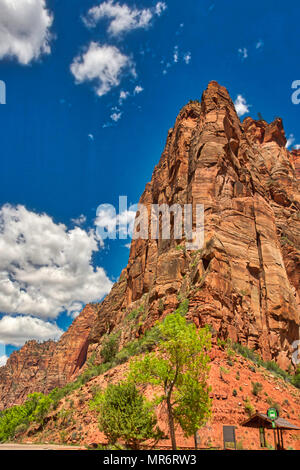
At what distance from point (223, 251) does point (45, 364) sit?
130 meters

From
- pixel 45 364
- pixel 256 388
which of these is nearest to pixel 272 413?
pixel 256 388

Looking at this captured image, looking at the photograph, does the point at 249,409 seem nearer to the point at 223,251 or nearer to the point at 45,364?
the point at 223,251

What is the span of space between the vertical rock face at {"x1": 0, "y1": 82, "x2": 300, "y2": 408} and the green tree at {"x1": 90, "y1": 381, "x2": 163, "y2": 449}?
9981 mm

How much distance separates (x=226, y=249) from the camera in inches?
1403

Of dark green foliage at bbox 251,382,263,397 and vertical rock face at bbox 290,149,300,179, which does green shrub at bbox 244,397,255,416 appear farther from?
vertical rock face at bbox 290,149,300,179

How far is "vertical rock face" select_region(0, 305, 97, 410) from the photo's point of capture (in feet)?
381

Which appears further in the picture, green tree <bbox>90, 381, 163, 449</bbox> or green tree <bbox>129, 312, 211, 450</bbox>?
green tree <bbox>90, 381, 163, 449</bbox>

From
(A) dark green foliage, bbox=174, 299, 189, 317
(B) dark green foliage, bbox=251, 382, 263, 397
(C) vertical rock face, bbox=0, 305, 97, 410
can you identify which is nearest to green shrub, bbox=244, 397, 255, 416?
(B) dark green foliage, bbox=251, 382, 263, 397

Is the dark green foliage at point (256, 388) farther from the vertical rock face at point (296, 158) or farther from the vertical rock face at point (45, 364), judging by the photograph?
the vertical rock face at point (296, 158)

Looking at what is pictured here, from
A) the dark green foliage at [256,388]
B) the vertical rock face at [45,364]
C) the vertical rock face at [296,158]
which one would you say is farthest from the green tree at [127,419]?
the vertical rock face at [296,158]

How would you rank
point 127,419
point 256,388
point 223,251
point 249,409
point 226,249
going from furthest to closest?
point 226,249 → point 223,251 → point 256,388 → point 249,409 → point 127,419

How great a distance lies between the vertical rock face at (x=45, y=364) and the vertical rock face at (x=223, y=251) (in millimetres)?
56405

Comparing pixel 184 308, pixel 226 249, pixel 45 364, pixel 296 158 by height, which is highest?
pixel 296 158
